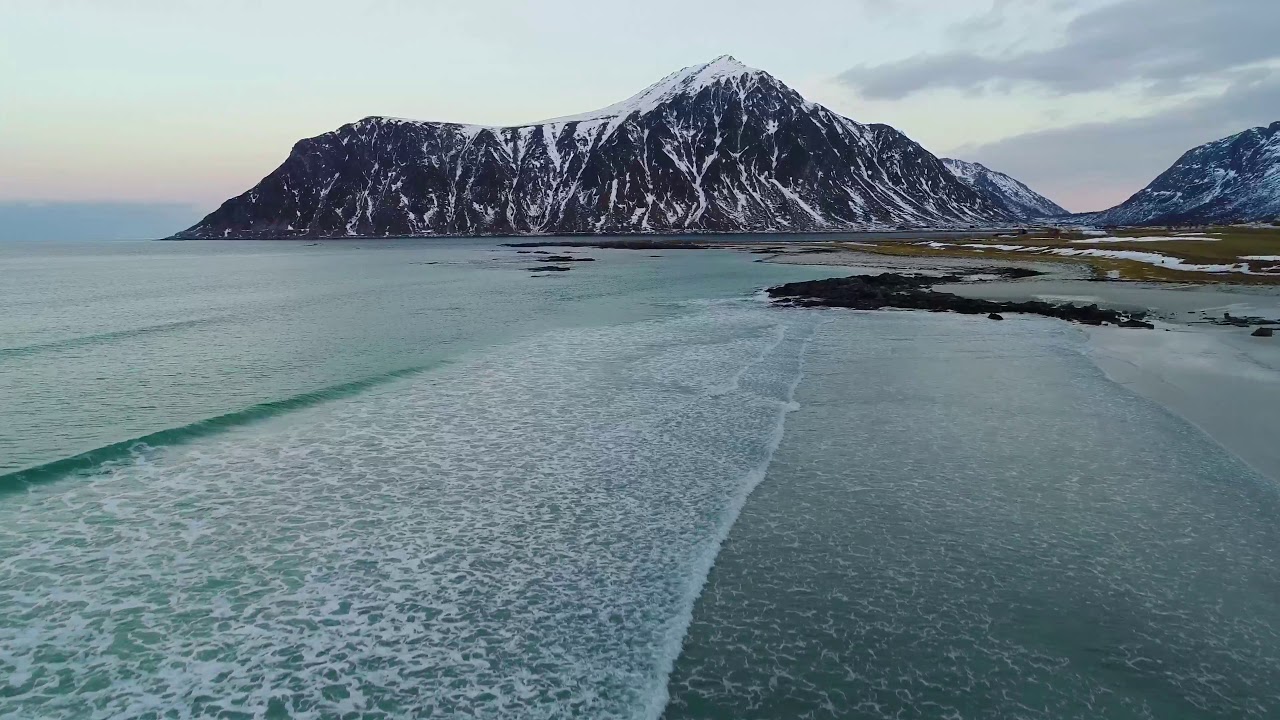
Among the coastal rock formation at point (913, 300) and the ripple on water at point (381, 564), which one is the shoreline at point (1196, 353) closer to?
the coastal rock formation at point (913, 300)

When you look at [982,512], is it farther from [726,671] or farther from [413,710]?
[413,710]

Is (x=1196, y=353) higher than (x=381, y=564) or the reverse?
higher

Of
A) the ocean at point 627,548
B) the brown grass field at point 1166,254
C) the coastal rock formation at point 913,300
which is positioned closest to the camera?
the ocean at point 627,548

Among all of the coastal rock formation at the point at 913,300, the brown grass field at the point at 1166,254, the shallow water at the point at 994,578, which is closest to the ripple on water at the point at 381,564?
the shallow water at the point at 994,578

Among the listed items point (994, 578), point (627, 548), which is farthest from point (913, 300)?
point (627, 548)

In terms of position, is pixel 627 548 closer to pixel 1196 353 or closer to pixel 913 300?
pixel 1196 353

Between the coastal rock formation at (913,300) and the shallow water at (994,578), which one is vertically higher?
the coastal rock formation at (913,300)

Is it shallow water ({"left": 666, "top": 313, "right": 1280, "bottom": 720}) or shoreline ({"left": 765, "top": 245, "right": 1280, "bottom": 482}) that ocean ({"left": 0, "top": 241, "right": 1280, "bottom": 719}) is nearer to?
shallow water ({"left": 666, "top": 313, "right": 1280, "bottom": 720})

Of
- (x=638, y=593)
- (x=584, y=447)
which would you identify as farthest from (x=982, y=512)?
(x=584, y=447)
